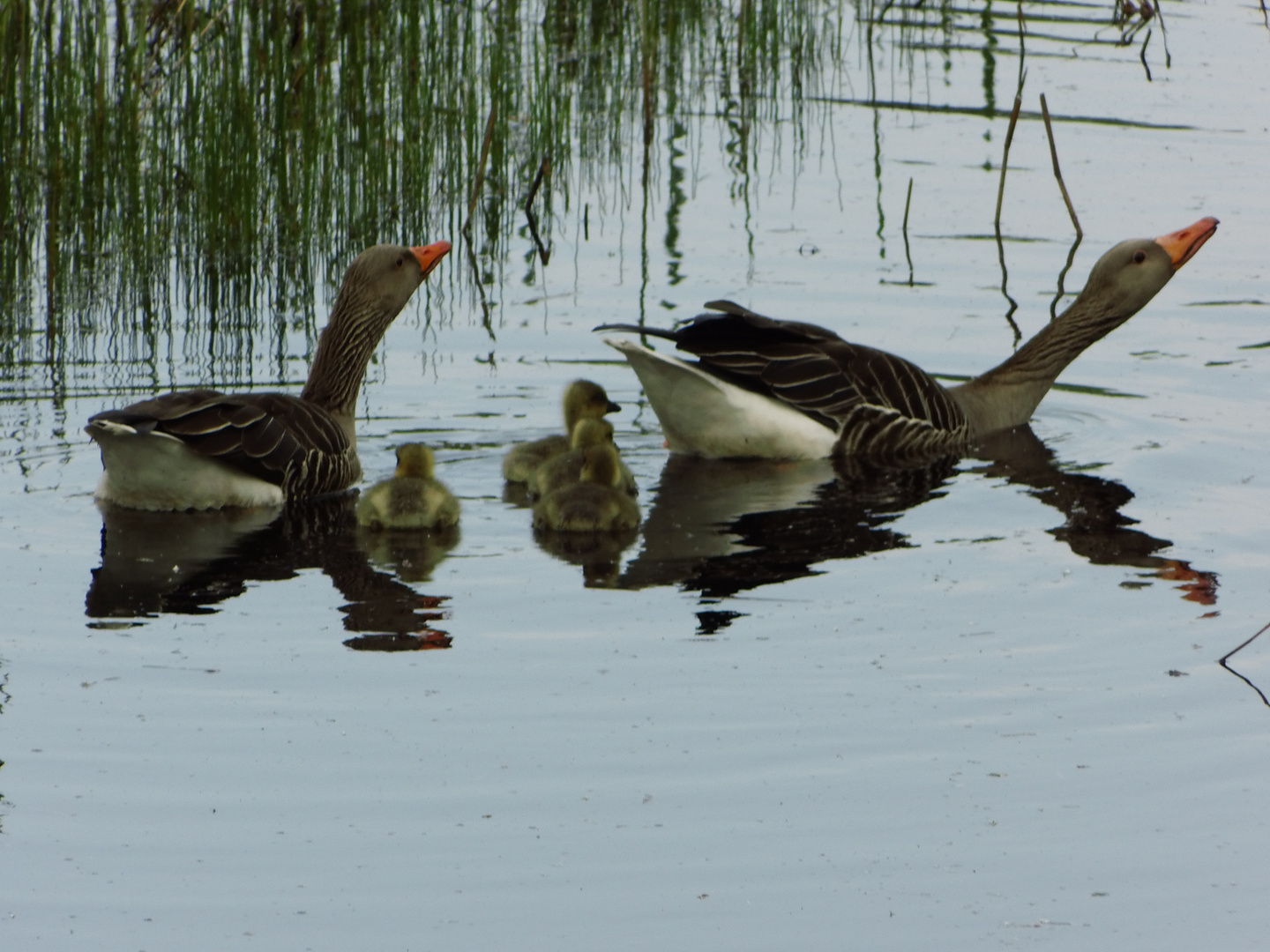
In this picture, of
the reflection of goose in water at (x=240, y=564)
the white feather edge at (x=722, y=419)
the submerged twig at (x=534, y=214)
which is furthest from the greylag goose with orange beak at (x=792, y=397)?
the submerged twig at (x=534, y=214)

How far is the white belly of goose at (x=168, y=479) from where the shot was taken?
8352mm

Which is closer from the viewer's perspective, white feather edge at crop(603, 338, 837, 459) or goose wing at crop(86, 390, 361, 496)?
goose wing at crop(86, 390, 361, 496)

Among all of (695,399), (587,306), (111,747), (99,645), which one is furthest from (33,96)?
(111,747)

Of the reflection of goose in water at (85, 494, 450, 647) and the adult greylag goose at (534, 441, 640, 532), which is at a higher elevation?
the adult greylag goose at (534, 441, 640, 532)

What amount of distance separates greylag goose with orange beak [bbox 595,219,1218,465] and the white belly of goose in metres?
2.22

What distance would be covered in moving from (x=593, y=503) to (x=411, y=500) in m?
0.83

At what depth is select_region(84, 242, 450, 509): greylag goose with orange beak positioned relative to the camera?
8312 mm

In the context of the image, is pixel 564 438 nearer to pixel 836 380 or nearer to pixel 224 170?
pixel 836 380

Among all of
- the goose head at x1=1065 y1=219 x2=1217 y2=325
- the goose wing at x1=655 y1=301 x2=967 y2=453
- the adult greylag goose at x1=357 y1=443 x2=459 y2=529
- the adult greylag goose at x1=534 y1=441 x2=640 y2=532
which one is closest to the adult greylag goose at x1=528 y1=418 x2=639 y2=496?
the adult greylag goose at x1=534 y1=441 x2=640 y2=532

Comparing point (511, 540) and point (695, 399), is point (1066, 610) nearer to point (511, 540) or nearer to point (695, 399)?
point (511, 540)

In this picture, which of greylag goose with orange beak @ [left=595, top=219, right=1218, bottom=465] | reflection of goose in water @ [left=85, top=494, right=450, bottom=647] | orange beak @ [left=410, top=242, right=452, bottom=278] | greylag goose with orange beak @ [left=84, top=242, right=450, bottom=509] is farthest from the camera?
greylag goose with orange beak @ [left=595, top=219, right=1218, bottom=465]

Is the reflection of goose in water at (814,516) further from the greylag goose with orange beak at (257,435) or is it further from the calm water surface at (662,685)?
the greylag goose with orange beak at (257,435)

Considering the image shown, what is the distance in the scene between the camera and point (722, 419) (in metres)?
10.1

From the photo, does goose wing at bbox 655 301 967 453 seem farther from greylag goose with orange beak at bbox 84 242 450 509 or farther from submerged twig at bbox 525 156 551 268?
submerged twig at bbox 525 156 551 268
